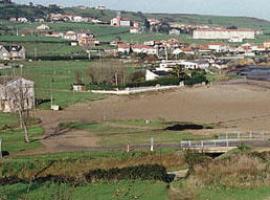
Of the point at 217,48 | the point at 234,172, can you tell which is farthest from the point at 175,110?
the point at 217,48

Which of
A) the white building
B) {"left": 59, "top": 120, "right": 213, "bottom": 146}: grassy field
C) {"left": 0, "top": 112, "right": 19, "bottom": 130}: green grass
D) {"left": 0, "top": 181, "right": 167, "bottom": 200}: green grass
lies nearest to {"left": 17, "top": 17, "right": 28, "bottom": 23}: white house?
the white building

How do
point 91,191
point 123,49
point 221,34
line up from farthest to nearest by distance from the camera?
point 221,34
point 123,49
point 91,191

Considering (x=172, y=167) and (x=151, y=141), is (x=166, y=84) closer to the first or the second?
(x=151, y=141)

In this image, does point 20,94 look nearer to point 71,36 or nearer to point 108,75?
point 108,75

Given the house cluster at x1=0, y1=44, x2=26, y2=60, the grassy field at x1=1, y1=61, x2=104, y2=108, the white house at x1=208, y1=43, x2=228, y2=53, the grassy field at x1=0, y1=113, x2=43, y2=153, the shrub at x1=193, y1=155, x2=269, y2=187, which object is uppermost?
the shrub at x1=193, y1=155, x2=269, y2=187

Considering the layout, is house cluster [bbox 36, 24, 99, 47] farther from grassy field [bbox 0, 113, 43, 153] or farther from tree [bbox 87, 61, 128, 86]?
grassy field [bbox 0, 113, 43, 153]
